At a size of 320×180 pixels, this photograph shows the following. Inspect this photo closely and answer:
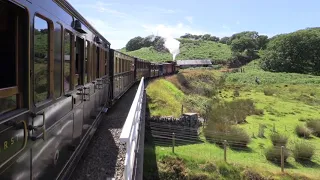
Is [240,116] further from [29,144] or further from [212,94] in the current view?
[29,144]

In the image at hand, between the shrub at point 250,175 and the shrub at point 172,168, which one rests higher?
the shrub at point 172,168

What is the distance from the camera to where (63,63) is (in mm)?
4820

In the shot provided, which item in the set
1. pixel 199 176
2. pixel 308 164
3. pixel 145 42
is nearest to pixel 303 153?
pixel 308 164

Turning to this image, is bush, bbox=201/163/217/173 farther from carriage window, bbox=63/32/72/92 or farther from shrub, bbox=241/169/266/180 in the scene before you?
carriage window, bbox=63/32/72/92

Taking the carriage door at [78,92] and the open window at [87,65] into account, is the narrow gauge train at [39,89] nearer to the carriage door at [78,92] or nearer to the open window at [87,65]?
the carriage door at [78,92]

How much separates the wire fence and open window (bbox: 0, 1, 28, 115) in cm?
1304

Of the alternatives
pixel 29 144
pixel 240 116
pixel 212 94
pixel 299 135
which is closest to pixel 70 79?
pixel 29 144

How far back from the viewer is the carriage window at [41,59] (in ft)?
11.5

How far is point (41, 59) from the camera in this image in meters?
3.71

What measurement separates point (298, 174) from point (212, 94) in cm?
2600

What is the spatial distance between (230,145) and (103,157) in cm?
1253

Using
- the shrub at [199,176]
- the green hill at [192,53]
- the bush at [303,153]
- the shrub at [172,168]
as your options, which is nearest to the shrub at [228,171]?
the shrub at [199,176]

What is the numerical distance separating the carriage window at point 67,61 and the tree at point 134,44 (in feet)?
485

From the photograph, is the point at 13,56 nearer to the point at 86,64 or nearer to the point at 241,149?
the point at 86,64
